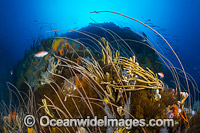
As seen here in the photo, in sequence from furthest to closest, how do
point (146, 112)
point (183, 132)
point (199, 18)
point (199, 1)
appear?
point (199, 18) → point (199, 1) → point (146, 112) → point (183, 132)

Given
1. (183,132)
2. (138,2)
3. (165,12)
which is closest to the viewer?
(183,132)

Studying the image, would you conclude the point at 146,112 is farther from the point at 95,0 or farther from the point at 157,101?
the point at 95,0

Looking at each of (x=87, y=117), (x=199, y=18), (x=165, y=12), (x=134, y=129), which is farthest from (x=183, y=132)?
(x=165, y=12)

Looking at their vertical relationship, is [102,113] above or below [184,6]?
below

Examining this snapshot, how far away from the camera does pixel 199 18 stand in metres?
57.0

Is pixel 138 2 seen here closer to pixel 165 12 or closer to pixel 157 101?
pixel 165 12

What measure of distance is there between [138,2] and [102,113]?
100m

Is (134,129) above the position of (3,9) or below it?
below

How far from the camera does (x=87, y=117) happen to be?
1.90 m

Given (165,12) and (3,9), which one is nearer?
(3,9)

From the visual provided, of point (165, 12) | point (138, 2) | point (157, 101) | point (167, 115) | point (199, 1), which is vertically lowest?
point (167, 115)

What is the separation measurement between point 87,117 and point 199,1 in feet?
245

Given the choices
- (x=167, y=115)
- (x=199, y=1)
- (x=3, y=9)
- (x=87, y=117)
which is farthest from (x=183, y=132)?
(x=199, y=1)

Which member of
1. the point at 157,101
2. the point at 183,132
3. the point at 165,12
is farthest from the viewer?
the point at 165,12
